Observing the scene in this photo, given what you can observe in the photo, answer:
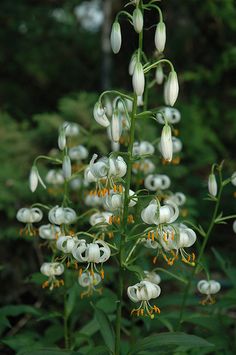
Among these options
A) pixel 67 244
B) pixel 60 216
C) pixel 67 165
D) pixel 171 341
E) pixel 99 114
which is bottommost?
pixel 171 341

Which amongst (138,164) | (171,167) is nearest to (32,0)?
(171,167)

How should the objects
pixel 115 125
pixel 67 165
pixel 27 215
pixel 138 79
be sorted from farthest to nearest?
pixel 27 215 < pixel 67 165 < pixel 115 125 < pixel 138 79

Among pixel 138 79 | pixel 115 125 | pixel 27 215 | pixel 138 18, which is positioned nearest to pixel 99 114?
pixel 115 125

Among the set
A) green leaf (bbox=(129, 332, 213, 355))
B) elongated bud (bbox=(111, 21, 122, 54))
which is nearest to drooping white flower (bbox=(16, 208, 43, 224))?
green leaf (bbox=(129, 332, 213, 355))

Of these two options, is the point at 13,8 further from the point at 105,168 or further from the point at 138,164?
the point at 105,168

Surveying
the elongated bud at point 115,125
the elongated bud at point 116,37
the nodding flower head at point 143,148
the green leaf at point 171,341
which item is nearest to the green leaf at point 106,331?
the green leaf at point 171,341

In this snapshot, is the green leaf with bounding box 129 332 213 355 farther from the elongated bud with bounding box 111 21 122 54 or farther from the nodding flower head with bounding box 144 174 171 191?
the elongated bud with bounding box 111 21 122 54

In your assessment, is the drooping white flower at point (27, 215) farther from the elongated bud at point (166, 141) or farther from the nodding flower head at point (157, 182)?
the elongated bud at point (166, 141)

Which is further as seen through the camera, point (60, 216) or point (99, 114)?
point (60, 216)

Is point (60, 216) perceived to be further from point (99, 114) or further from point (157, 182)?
point (157, 182)
